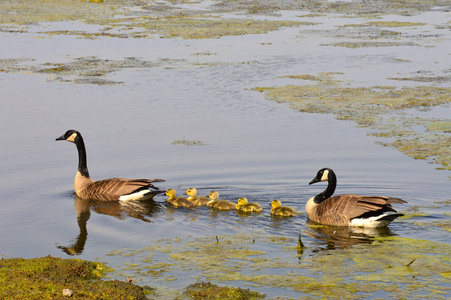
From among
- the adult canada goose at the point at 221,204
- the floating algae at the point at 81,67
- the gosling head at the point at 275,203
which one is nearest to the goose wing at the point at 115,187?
the adult canada goose at the point at 221,204

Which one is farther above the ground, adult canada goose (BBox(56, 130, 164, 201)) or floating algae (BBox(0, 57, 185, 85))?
floating algae (BBox(0, 57, 185, 85))

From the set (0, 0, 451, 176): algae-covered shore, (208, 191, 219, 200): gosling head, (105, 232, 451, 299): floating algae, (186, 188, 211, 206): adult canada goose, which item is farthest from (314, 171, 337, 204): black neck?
(0, 0, 451, 176): algae-covered shore

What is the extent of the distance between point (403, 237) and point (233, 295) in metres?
4.02

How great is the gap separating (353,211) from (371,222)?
0.36 metres

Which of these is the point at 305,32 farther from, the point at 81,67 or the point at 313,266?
the point at 313,266

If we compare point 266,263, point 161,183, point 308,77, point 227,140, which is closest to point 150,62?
point 308,77

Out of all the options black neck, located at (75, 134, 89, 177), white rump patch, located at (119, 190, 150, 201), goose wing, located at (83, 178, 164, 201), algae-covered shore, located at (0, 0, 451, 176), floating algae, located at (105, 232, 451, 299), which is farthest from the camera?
algae-covered shore, located at (0, 0, 451, 176)

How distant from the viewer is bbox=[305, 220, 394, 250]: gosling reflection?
1144 centimetres

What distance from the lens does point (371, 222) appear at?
12273mm

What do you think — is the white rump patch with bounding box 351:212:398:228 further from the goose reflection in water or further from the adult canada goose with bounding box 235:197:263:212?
the goose reflection in water

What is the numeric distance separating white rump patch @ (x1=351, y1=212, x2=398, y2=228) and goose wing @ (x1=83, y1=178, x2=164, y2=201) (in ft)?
12.9

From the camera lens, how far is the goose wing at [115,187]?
13930 mm

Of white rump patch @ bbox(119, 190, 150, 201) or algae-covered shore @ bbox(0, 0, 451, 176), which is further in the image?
algae-covered shore @ bbox(0, 0, 451, 176)

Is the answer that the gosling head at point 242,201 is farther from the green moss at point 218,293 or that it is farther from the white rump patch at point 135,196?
the green moss at point 218,293
